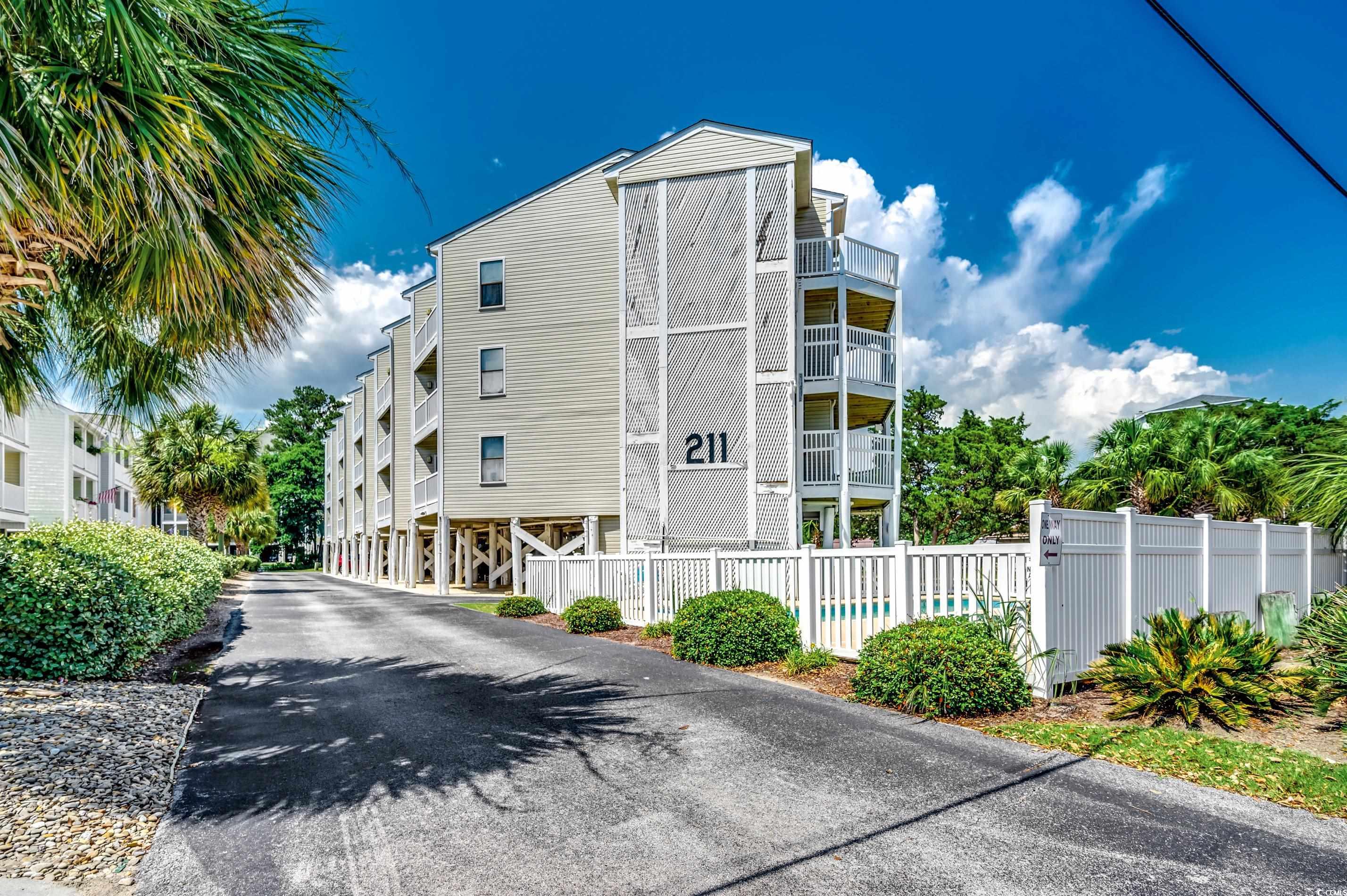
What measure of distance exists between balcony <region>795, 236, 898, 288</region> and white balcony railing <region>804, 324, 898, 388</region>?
141 centimetres

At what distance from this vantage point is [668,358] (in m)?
19.3

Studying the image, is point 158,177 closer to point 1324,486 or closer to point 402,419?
point 1324,486

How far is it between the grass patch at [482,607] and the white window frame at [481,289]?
8736mm

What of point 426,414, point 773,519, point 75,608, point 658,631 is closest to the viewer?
point 75,608

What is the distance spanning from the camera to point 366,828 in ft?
15.6

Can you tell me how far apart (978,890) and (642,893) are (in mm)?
1725

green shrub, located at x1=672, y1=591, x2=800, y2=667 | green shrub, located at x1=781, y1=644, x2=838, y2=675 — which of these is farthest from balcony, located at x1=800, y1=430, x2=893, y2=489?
green shrub, located at x1=781, y1=644, x2=838, y2=675

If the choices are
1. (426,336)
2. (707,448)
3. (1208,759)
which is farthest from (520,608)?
(1208,759)

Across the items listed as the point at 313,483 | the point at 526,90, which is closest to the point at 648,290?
the point at 526,90

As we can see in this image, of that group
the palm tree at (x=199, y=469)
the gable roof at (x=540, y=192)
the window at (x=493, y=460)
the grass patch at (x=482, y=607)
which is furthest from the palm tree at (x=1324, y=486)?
the palm tree at (x=199, y=469)

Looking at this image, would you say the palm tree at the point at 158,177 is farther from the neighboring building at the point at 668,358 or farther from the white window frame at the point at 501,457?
the white window frame at the point at 501,457

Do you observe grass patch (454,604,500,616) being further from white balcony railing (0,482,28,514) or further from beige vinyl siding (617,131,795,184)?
white balcony railing (0,482,28,514)

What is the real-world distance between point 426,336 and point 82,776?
22270 mm

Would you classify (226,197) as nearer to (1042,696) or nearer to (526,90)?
(1042,696)
